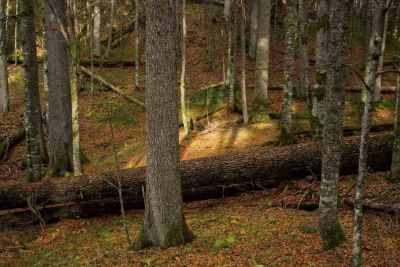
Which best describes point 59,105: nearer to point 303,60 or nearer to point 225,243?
point 225,243

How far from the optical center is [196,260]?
7258 millimetres

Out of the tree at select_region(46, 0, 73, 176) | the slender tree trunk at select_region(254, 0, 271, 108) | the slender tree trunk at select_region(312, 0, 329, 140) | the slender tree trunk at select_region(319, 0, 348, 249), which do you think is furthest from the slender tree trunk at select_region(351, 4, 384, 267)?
the slender tree trunk at select_region(254, 0, 271, 108)

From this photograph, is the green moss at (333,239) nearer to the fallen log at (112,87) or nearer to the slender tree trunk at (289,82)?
the slender tree trunk at (289,82)

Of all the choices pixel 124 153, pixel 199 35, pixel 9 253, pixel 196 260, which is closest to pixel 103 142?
pixel 124 153

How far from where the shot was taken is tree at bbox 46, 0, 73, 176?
41.7ft

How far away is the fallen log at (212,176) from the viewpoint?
34.6 ft

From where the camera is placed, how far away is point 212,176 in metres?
10.6

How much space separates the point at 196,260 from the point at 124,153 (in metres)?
9.33

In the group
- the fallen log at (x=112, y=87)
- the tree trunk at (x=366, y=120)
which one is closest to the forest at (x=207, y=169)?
the tree trunk at (x=366, y=120)

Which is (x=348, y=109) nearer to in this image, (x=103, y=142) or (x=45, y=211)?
(x=103, y=142)

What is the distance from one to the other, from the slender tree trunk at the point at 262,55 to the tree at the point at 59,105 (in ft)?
26.2

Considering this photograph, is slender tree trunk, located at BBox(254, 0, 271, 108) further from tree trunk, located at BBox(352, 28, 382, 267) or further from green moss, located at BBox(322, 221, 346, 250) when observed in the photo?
tree trunk, located at BBox(352, 28, 382, 267)

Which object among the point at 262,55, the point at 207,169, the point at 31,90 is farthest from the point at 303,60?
the point at 31,90

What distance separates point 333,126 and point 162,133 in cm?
311
